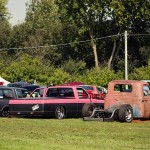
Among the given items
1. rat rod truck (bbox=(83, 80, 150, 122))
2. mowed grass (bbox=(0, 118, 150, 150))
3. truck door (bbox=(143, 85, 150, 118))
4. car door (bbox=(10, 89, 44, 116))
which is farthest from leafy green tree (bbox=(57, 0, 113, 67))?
mowed grass (bbox=(0, 118, 150, 150))

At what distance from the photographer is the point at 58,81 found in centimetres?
6034

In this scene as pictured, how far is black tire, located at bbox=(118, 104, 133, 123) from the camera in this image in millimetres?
21219

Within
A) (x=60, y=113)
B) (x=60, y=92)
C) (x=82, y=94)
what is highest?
(x=60, y=92)

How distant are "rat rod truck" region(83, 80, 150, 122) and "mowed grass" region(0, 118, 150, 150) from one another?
7.26 feet

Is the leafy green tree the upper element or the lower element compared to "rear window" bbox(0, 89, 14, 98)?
upper

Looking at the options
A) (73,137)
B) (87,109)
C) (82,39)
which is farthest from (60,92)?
(82,39)

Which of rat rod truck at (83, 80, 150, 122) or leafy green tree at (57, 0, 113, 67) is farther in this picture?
leafy green tree at (57, 0, 113, 67)

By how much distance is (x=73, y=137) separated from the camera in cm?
1510

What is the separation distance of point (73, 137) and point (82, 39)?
63.5m

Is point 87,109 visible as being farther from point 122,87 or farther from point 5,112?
point 5,112

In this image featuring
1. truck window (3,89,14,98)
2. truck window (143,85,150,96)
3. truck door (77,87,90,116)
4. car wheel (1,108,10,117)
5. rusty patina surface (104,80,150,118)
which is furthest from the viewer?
truck window (3,89,14,98)

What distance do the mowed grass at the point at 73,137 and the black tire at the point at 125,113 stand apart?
6.57 feet

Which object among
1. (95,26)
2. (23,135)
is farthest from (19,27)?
(23,135)

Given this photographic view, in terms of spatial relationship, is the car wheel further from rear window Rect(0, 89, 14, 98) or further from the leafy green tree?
the leafy green tree
